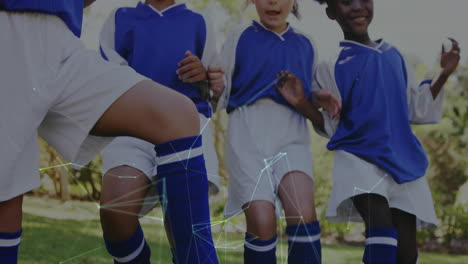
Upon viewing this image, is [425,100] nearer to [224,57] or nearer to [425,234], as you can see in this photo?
[224,57]

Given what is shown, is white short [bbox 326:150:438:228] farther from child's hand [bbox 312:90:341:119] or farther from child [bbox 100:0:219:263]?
child [bbox 100:0:219:263]

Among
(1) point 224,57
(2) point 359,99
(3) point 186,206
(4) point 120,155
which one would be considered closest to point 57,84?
(3) point 186,206

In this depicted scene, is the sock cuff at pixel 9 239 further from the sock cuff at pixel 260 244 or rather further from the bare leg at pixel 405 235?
the bare leg at pixel 405 235

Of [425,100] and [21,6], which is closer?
[21,6]

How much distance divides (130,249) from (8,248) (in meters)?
0.42

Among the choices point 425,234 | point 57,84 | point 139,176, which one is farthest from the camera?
point 425,234

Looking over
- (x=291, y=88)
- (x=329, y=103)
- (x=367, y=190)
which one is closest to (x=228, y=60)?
(x=291, y=88)

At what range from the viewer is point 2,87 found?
3.44ft

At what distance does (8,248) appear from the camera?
1.09 metres

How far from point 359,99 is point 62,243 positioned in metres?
1.07

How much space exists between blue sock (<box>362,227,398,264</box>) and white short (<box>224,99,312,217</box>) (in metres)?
0.23

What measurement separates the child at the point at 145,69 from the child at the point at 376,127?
0.24 m

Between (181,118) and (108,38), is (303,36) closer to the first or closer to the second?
(108,38)

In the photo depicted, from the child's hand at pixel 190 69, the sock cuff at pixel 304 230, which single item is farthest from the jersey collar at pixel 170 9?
the sock cuff at pixel 304 230
